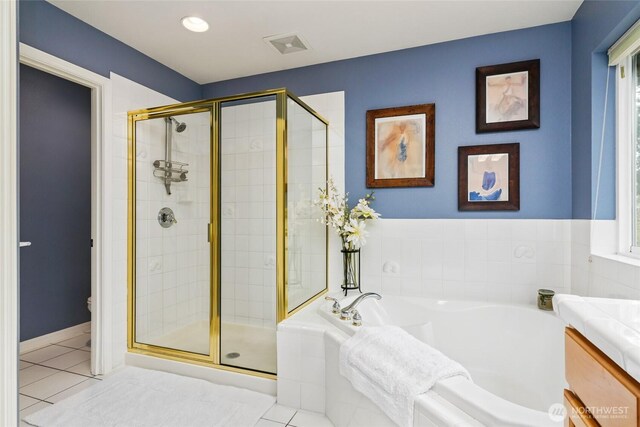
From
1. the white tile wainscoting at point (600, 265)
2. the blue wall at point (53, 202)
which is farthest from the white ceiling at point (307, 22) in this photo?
the white tile wainscoting at point (600, 265)

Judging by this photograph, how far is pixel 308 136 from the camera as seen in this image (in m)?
2.57

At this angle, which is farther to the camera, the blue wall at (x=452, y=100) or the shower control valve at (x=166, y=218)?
the shower control valve at (x=166, y=218)

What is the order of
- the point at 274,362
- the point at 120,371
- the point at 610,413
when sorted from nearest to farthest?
the point at 610,413
the point at 274,362
the point at 120,371

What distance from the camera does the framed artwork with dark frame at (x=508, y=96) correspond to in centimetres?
238

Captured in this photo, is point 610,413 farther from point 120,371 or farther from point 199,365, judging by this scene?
point 120,371

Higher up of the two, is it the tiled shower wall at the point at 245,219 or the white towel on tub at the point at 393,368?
the tiled shower wall at the point at 245,219

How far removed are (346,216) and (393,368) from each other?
1.45m

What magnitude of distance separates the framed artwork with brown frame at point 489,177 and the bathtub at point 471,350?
70 cm

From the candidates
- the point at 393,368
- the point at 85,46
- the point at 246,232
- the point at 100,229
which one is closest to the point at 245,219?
the point at 246,232

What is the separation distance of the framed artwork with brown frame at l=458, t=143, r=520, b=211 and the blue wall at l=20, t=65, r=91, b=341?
3.38m

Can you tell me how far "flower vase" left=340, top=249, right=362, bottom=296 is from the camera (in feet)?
8.70

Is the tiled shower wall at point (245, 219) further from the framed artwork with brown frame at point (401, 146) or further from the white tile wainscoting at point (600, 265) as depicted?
the white tile wainscoting at point (600, 265)
